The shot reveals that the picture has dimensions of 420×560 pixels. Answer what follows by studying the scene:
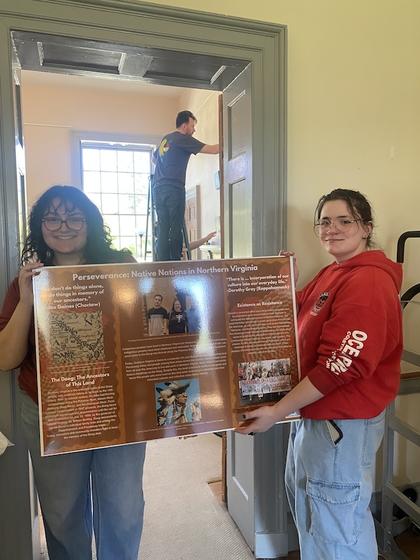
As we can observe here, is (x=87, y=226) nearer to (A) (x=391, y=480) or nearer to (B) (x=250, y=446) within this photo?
(B) (x=250, y=446)

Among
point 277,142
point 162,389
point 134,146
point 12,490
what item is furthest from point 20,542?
point 134,146

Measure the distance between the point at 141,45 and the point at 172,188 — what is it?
1.23 meters

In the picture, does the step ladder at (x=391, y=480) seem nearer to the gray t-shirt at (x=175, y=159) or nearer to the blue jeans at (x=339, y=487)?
the blue jeans at (x=339, y=487)

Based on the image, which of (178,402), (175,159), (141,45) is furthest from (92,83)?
(178,402)

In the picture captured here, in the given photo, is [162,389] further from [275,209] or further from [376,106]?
[376,106]

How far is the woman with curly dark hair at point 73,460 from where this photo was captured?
129 centimetres

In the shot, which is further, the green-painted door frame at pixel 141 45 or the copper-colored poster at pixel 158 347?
the green-painted door frame at pixel 141 45

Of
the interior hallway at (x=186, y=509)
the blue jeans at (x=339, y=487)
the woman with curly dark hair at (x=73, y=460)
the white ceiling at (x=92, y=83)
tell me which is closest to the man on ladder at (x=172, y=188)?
the interior hallway at (x=186, y=509)

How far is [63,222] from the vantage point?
1286mm

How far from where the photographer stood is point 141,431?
4.07 ft

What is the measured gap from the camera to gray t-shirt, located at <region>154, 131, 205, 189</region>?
9.14 feet

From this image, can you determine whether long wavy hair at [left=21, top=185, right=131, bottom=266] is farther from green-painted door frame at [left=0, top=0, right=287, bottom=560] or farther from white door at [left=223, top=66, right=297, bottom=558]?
white door at [left=223, top=66, right=297, bottom=558]

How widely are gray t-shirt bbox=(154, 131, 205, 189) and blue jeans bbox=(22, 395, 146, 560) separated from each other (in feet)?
5.81

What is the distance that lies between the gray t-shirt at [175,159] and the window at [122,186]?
2142 mm
